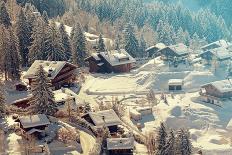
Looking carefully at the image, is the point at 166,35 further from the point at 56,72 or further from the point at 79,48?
the point at 56,72

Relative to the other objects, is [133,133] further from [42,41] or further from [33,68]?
[42,41]

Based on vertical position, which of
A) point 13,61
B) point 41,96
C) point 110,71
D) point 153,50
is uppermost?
point 13,61

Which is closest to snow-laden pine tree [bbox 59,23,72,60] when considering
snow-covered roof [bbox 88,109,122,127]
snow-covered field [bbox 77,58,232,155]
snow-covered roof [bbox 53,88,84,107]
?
snow-covered field [bbox 77,58,232,155]

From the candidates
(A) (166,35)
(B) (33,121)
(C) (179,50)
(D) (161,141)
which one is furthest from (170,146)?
(A) (166,35)

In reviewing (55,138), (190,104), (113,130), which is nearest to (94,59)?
(190,104)

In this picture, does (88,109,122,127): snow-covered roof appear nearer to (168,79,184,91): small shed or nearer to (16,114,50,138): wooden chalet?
(16,114,50,138): wooden chalet

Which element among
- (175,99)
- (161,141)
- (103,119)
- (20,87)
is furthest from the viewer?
(175,99)
